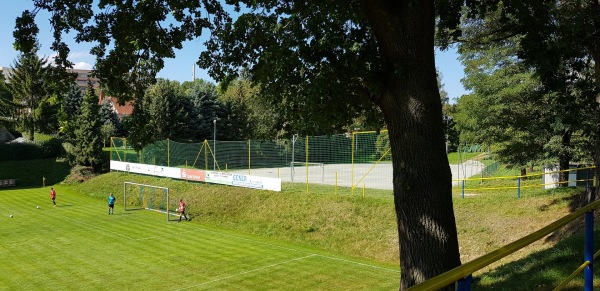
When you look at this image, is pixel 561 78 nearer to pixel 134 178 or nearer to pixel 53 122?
pixel 134 178

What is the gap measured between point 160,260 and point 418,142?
54.5 feet

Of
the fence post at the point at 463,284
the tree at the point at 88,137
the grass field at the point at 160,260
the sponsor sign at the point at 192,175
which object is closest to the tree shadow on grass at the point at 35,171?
the tree at the point at 88,137

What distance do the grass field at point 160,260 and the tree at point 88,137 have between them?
16.5 metres

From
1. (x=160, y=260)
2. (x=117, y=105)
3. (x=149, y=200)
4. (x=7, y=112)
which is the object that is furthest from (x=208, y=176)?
(x=7, y=112)

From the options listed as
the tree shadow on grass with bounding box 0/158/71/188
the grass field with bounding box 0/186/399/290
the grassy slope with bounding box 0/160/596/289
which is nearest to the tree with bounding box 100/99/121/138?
the tree shadow on grass with bounding box 0/158/71/188

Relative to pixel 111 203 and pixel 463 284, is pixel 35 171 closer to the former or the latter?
pixel 111 203

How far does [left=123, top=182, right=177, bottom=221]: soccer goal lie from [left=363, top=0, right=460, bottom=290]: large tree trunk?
27573mm

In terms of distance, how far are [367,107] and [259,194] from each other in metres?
22.6

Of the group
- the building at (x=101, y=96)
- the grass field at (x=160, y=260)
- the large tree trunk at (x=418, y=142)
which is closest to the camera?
the large tree trunk at (x=418, y=142)

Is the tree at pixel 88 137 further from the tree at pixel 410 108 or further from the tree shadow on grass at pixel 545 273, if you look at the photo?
the tree at pixel 410 108

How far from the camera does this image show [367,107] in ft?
26.1

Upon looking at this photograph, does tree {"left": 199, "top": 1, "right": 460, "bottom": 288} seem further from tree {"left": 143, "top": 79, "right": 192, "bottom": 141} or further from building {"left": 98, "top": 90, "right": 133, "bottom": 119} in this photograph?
tree {"left": 143, "top": 79, "right": 192, "bottom": 141}

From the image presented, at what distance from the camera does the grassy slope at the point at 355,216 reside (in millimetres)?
20031

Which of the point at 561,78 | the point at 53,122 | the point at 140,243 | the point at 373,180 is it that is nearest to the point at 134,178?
the point at 140,243
